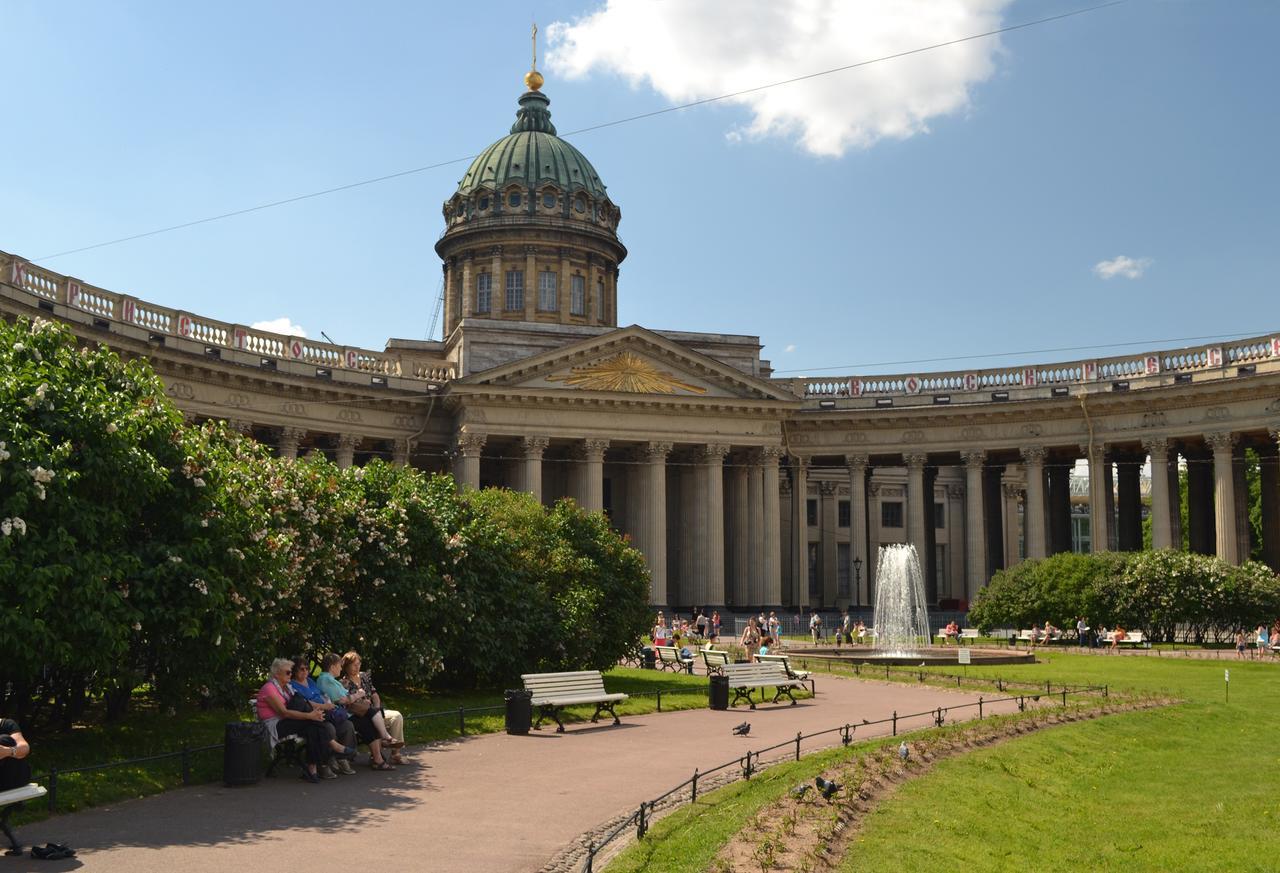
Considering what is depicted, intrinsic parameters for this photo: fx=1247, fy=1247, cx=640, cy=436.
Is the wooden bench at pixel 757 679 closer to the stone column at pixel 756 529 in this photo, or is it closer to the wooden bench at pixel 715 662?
the wooden bench at pixel 715 662

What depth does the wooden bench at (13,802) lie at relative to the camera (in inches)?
454

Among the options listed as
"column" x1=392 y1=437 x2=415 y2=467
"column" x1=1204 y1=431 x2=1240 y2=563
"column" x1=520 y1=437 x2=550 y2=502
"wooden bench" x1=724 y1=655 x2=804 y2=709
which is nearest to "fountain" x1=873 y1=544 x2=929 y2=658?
"column" x1=1204 y1=431 x2=1240 y2=563

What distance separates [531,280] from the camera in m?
73.1

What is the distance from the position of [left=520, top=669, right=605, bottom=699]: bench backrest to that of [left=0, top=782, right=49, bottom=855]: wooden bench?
9532mm

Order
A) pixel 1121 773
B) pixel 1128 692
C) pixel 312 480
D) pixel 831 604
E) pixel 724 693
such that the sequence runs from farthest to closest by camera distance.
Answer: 1. pixel 831 604
2. pixel 1128 692
3. pixel 724 693
4. pixel 312 480
5. pixel 1121 773

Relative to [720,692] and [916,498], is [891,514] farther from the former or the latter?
[720,692]

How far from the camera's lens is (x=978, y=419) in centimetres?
5944

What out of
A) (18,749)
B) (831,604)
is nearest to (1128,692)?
(18,749)

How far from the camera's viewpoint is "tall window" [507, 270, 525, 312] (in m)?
72.9

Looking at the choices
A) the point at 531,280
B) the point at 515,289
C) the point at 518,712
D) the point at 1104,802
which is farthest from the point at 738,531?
the point at 1104,802

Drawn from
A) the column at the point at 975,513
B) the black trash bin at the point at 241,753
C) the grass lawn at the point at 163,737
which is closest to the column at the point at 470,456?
the column at the point at 975,513

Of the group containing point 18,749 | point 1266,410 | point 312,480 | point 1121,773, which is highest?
point 1266,410

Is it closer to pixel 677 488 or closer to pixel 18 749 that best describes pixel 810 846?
pixel 18 749

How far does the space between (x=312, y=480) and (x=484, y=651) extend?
223 inches
